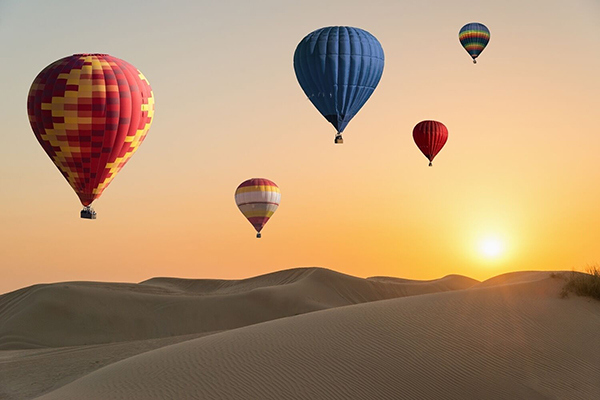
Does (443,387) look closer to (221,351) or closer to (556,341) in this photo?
(556,341)

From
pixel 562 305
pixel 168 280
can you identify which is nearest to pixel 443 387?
pixel 562 305

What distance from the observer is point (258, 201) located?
4219cm

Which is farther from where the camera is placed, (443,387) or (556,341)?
(556,341)

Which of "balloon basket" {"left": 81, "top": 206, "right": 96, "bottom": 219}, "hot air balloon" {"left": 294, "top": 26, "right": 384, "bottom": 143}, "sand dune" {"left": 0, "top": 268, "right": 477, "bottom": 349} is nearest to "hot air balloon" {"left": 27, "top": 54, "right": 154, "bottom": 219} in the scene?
"balloon basket" {"left": 81, "top": 206, "right": 96, "bottom": 219}

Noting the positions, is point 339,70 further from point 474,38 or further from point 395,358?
point 474,38

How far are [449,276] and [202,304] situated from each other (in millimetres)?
26014

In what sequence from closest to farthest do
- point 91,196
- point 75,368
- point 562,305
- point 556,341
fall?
point 556,341
point 562,305
point 75,368
point 91,196

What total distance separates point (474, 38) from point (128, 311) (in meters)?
23.3

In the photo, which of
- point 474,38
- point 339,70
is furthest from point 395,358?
point 474,38

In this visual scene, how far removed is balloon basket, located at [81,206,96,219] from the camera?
27344mm

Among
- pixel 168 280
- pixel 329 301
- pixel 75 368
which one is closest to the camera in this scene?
pixel 75 368

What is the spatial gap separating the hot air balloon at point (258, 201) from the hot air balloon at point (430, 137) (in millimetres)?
7799

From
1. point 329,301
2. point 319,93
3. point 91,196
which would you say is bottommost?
point 329,301

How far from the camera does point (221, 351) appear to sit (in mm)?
17891
